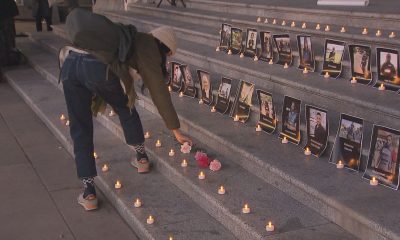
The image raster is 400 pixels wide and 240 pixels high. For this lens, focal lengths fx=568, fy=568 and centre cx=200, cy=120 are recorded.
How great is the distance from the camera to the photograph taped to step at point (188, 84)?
20.4ft

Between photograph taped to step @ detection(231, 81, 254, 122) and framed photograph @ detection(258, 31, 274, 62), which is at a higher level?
framed photograph @ detection(258, 31, 274, 62)

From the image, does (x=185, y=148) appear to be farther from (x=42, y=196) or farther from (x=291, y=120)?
(x=42, y=196)

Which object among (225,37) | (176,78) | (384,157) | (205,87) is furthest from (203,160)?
(225,37)

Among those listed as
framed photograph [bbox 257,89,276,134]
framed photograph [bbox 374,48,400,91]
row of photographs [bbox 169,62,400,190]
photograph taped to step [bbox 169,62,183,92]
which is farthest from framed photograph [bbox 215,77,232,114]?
framed photograph [bbox 374,48,400,91]

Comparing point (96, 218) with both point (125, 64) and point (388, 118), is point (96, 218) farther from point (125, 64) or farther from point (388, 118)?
point (388, 118)

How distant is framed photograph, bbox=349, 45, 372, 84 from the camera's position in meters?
4.89

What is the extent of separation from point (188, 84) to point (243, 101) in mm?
1194

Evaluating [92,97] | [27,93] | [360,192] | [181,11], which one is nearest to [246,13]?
[181,11]

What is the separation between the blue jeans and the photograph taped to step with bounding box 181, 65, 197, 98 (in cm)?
161

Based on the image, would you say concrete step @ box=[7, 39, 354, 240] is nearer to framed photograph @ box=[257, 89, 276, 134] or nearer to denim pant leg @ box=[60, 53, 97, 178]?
framed photograph @ box=[257, 89, 276, 134]

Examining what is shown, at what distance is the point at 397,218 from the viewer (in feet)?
10.7

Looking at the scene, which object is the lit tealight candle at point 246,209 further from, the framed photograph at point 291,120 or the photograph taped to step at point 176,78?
the photograph taped to step at point 176,78

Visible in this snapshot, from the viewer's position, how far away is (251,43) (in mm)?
6535

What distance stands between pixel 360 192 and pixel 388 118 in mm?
833
